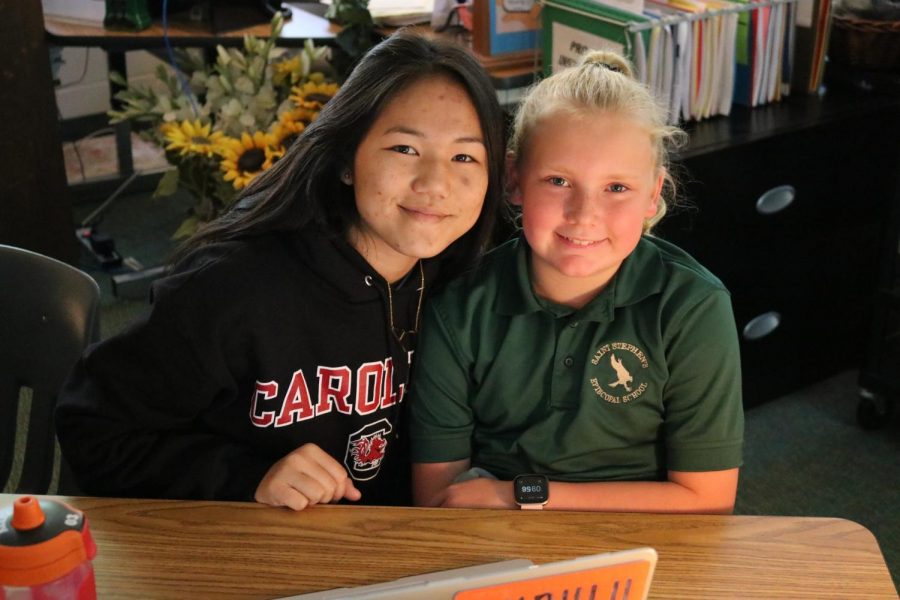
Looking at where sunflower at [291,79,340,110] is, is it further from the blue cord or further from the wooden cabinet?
the wooden cabinet

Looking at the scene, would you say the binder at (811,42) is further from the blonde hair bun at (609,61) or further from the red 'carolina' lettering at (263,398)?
the red 'carolina' lettering at (263,398)

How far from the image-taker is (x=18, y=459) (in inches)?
91.3

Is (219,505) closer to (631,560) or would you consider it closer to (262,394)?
(262,394)

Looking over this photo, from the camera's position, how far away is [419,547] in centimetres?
109

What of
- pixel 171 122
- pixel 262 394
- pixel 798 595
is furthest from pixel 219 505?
pixel 171 122

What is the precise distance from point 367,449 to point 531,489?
30cm

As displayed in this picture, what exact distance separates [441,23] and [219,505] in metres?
1.69

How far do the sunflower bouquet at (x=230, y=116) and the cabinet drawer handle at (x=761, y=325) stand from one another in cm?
105

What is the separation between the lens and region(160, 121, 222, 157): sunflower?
2.25 metres

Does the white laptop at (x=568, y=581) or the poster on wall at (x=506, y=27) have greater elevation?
the poster on wall at (x=506, y=27)

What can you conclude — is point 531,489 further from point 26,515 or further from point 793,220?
point 793,220

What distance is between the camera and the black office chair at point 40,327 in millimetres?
1441

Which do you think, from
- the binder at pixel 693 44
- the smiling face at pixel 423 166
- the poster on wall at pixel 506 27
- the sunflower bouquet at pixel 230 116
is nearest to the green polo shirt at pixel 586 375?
the smiling face at pixel 423 166

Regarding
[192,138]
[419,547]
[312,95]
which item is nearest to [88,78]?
[192,138]
